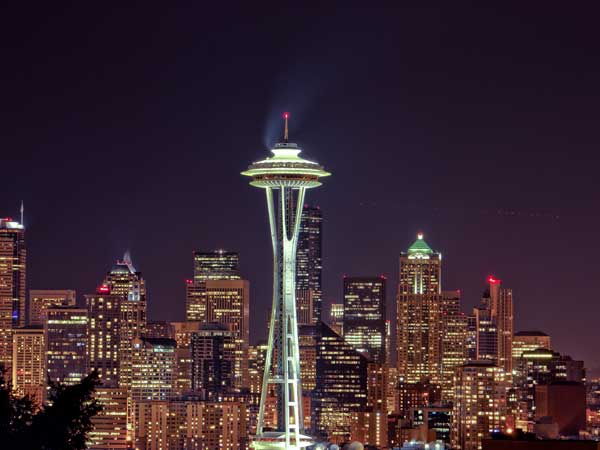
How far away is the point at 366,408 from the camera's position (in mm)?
115812

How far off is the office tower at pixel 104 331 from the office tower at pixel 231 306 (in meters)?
9.05

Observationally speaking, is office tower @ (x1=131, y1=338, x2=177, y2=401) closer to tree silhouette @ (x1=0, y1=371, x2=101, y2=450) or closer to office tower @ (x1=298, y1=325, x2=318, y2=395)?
office tower @ (x1=298, y1=325, x2=318, y2=395)

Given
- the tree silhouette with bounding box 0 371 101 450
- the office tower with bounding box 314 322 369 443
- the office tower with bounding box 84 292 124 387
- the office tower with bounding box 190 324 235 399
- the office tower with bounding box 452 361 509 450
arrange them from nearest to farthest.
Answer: the tree silhouette with bounding box 0 371 101 450 → the office tower with bounding box 452 361 509 450 → the office tower with bounding box 314 322 369 443 → the office tower with bounding box 190 324 235 399 → the office tower with bounding box 84 292 124 387

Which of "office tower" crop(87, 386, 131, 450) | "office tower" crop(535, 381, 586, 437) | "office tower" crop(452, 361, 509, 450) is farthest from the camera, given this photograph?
"office tower" crop(87, 386, 131, 450)

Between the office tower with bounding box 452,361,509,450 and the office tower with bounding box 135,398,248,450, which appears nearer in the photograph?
the office tower with bounding box 452,361,509,450

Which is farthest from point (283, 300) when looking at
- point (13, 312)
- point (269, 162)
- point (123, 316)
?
point (13, 312)

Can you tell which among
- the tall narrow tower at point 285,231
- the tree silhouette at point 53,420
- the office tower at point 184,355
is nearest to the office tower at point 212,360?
the office tower at point 184,355

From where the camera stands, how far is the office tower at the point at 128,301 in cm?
12488

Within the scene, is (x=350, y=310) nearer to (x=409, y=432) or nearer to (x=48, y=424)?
(x=409, y=432)

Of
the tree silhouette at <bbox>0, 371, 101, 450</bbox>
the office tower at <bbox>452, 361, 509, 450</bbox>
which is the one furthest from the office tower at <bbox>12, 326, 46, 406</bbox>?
the tree silhouette at <bbox>0, 371, 101, 450</bbox>

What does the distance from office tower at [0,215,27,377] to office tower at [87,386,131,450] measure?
83.5ft

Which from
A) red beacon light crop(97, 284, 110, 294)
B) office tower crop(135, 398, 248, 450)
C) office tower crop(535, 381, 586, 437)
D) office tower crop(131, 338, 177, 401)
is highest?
red beacon light crop(97, 284, 110, 294)

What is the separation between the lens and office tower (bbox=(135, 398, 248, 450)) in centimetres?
10288

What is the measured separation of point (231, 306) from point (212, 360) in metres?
13.2
